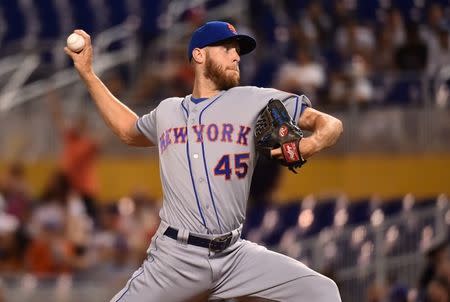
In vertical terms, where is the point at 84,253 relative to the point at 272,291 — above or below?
below

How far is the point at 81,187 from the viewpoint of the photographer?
42.5 ft

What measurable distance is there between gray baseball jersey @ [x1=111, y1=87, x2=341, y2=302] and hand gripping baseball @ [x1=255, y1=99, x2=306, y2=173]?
119mm

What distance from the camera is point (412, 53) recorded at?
1400 centimetres

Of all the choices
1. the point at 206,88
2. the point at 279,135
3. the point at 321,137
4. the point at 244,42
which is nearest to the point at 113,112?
the point at 206,88

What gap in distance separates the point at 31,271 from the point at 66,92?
4.15m

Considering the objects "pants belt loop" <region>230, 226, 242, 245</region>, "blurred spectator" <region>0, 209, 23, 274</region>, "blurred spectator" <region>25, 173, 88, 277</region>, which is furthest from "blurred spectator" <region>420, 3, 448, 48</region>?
"pants belt loop" <region>230, 226, 242, 245</region>

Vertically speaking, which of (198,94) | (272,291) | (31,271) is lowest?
(31,271)

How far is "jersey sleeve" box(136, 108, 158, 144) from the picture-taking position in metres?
6.13

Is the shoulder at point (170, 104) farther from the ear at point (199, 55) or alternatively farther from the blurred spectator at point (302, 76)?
the blurred spectator at point (302, 76)

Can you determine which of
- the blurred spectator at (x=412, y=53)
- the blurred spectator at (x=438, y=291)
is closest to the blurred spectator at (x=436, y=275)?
the blurred spectator at (x=438, y=291)

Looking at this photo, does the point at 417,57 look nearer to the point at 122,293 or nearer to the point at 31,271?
the point at 31,271

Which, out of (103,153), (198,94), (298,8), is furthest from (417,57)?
(198,94)

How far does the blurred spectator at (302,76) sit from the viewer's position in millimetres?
13695

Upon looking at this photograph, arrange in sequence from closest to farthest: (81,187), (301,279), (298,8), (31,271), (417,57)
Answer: (301,279)
(31,271)
(81,187)
(417,57)
(298,8)
